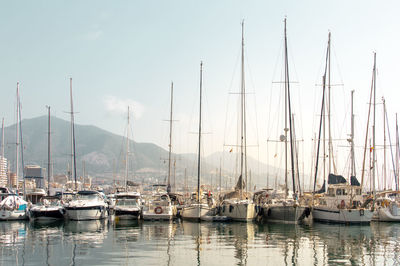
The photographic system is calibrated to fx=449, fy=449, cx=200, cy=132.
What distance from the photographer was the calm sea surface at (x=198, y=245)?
21219 millimetres

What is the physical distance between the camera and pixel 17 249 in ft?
79.0

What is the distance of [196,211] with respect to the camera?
4191cm

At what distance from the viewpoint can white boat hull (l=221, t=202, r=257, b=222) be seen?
41.2m

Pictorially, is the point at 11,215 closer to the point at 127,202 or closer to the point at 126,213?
the point at 127,202

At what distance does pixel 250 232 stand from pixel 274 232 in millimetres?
1836

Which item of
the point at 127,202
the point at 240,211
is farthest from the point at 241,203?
the point at 127,202

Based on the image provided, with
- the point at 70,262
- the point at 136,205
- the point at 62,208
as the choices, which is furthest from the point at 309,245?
the point at 62,208

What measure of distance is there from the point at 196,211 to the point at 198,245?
15771 millimetres

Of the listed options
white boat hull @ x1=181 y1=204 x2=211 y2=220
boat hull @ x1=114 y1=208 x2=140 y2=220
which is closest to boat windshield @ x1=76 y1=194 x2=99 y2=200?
boat hull @ x1=114 y1=208 x2=140 y2=220

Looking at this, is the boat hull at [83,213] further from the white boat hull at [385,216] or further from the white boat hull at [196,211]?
the white boat hull at [385,216]

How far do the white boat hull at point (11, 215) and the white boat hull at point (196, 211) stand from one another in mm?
16000

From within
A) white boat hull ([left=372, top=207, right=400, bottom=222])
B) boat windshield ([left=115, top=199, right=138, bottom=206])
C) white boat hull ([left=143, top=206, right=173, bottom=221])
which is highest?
boat windshield ([left=115, top=199, right=138, bottom=206])

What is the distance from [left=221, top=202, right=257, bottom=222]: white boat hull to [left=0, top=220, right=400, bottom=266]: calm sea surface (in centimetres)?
271

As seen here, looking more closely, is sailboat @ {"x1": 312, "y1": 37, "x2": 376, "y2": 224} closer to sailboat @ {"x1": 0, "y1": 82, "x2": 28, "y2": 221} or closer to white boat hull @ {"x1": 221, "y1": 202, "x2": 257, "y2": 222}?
white boat hull @ {"x1": 221, "y1": 202, "x2": 257, "y2": 222}
